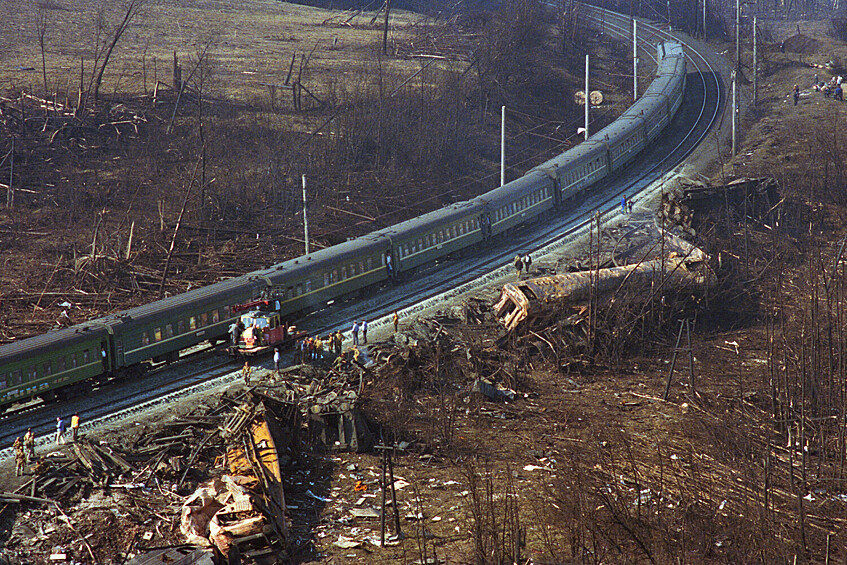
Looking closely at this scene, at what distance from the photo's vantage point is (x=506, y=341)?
32.9 meters

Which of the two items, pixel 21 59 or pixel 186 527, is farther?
pixel 21 59

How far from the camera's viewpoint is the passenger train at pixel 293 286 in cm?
2873

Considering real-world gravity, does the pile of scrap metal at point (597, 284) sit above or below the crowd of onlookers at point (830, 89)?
below

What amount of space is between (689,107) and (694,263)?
43.4 metres

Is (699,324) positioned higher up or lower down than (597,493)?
lower down

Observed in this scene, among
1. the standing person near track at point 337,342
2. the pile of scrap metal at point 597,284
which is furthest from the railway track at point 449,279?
the pile of scrap metal at point 597,284

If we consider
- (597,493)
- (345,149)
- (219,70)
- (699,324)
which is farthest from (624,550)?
(219,70)

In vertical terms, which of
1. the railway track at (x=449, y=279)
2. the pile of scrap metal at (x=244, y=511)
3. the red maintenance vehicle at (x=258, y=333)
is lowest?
the railway track at (x=449, y=279)

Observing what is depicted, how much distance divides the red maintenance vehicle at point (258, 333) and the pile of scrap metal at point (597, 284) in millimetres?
7908

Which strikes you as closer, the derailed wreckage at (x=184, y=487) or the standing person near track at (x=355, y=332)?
the derailed wreckage at (x=184, y=487)

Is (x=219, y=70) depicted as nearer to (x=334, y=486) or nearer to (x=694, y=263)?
(x=694, y=263)

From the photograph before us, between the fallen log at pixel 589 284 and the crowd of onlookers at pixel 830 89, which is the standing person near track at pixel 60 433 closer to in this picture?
the fallen log at pixel 589 284

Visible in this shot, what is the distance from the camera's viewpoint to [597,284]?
1276 inches

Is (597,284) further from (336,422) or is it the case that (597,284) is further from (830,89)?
(830,89)
